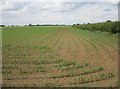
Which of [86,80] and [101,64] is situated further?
[101,64]

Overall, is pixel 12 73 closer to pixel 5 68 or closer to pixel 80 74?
pixel 5 68

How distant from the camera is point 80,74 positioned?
10.5 metres

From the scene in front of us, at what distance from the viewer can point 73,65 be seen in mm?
12766

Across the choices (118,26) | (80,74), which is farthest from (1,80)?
(118,26)

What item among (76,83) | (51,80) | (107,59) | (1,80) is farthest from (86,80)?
(107,59)

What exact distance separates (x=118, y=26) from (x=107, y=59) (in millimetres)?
24485

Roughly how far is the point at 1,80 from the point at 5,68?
2349mm

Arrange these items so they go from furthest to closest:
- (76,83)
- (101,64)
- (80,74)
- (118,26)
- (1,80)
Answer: (118,26), (101,64), (80,74), (1,80), (76,83)

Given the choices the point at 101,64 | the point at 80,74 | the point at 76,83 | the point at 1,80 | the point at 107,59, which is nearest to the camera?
the point at 76,83

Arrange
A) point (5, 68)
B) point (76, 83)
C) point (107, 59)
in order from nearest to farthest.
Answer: point (76, 83)
point (5, 68)
point (107, 59)

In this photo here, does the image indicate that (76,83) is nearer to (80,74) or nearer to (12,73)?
(80,74)

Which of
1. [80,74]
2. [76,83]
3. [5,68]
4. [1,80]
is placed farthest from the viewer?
[5,68]

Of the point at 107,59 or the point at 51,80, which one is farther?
the point at 107,59

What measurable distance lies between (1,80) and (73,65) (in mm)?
4192
